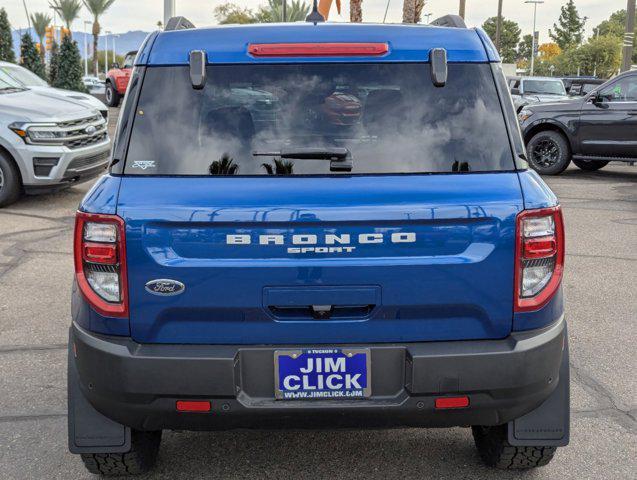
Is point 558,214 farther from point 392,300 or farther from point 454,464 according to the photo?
point 454,464

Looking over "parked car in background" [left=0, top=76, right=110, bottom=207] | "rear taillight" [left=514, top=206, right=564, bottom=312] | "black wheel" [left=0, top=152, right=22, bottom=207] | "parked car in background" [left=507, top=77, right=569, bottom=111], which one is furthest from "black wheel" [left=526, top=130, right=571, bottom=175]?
"rear taillight" [left=514, top=206, right=564, bottom=312]

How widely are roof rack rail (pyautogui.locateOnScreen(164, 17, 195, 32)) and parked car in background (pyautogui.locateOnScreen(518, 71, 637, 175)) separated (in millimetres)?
10294

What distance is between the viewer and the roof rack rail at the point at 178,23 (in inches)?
137

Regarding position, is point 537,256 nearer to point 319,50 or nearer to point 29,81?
point 319,50

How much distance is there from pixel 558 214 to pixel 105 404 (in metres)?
1.75

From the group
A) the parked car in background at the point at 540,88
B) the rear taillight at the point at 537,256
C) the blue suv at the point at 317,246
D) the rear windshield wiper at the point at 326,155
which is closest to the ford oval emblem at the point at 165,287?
the blue suv at the point at 317,246

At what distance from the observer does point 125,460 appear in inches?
129

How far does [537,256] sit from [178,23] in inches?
73.6

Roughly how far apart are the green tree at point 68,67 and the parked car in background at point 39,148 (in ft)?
76.4

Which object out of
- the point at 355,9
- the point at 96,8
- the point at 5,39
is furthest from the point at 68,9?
the point at 355,9

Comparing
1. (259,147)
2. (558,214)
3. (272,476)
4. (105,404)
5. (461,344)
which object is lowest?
(272,476)

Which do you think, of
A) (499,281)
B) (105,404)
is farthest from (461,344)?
(105,404)

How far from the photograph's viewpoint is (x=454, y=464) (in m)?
3.55

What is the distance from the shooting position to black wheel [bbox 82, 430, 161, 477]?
324 cm
